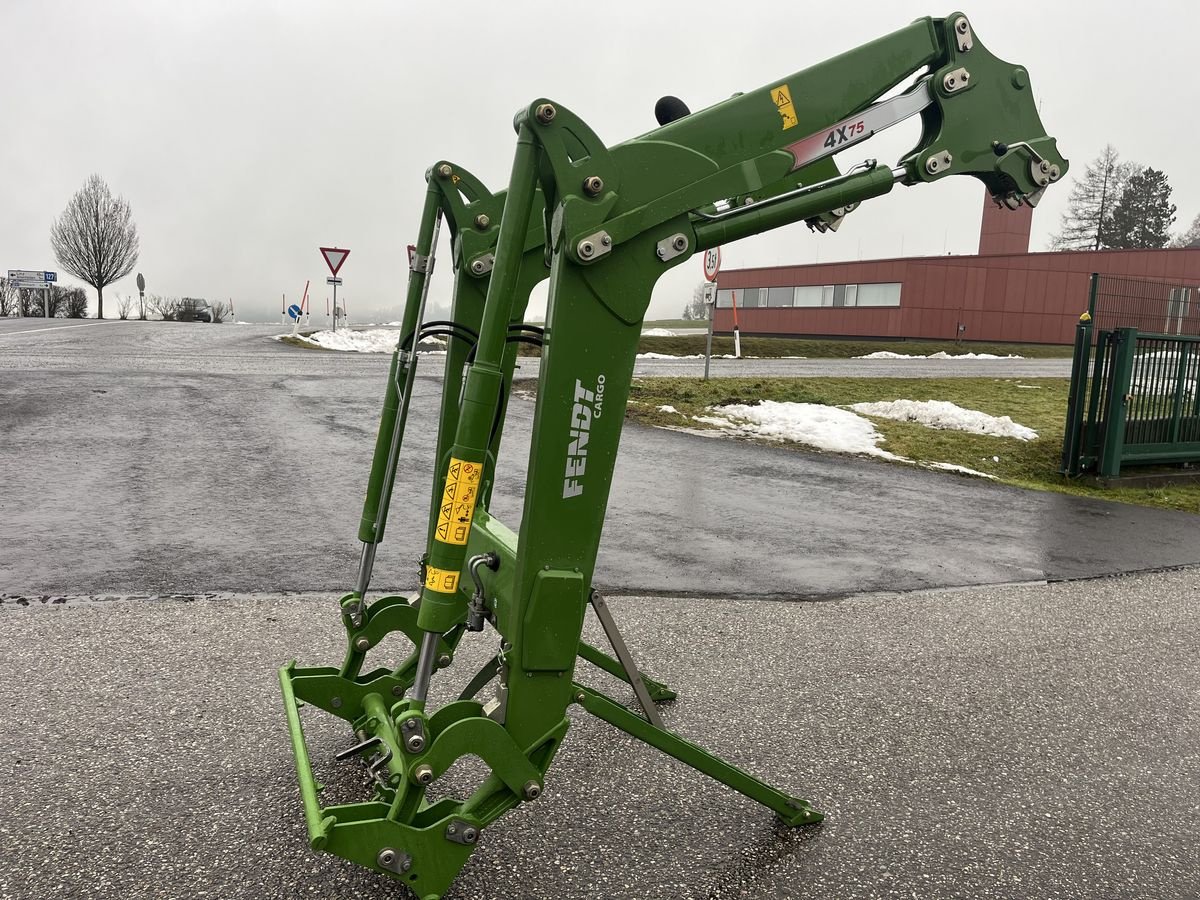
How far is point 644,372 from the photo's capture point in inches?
817

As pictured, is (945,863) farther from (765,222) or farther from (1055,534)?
(1055,534)

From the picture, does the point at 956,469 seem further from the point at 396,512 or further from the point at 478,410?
the point at 478,410

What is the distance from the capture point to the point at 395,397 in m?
3.27

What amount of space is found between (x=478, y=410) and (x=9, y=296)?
6595cm

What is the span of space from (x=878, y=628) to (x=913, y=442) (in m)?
7.80

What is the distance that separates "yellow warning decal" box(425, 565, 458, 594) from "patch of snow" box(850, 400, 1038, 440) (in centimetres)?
1248

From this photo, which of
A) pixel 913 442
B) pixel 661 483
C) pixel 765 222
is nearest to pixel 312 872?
pixel 765 222

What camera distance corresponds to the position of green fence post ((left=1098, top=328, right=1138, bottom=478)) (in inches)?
417

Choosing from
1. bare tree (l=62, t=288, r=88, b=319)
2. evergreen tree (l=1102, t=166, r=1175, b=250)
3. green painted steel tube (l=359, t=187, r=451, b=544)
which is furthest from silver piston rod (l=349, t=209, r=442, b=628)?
evergreen tree (l=1102, t=166, r=1175, b=250)

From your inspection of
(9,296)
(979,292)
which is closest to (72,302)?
(9,296)

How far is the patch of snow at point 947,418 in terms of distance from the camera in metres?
13.4

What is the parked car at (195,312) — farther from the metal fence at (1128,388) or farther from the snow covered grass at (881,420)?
the metal fence at (1128,388)

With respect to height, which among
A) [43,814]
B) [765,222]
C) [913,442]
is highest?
[765,222]

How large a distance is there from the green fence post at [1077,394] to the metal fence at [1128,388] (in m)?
0.01
